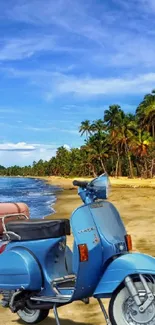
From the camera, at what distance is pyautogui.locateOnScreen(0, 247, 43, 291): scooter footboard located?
4559 millimetres

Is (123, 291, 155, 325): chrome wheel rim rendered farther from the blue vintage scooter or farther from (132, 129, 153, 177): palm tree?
(132, 129, 153, 177): palm tree

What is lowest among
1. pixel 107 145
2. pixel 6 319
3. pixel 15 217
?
pixel 6 319

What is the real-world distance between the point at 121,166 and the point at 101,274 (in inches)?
3792

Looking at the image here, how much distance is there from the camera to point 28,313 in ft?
17.4

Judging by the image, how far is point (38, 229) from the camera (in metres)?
4.66

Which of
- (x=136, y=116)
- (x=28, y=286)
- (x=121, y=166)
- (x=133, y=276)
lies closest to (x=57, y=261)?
(x=28, y=286)

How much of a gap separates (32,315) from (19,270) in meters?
0.91

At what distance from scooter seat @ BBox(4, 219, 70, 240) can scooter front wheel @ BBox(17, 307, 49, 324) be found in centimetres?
101

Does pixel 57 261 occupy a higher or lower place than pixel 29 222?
lower

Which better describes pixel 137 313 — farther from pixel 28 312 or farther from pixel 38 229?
pixel 28 312

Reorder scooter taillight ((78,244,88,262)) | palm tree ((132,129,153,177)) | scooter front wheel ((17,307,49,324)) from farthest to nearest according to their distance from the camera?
palm tree ((132,129,153,177))
scooter front wheel ((17,307,49,324))
scooter taillight ((78,244,88,262))

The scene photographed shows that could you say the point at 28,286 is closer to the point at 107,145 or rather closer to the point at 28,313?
the point at 28,313

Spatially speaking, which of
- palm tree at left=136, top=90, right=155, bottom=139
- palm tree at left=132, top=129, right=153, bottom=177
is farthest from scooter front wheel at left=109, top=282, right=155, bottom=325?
palm tree at left=132, top=129, right=153, bottom=177

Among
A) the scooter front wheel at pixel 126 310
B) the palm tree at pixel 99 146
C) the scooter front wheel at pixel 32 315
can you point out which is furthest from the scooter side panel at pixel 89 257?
the palm tree at pixel 99 146
